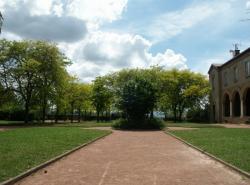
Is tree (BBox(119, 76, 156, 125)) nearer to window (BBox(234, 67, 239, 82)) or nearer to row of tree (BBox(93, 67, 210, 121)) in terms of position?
window (BBox(234, 67, 239, 82))

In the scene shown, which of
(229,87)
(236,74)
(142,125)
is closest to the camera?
(142,125)

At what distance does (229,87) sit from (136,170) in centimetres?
4214

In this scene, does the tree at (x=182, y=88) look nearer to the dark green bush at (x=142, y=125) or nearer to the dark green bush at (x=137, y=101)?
the dark green bush at (x=137, y=101)

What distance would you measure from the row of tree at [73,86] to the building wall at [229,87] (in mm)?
3757

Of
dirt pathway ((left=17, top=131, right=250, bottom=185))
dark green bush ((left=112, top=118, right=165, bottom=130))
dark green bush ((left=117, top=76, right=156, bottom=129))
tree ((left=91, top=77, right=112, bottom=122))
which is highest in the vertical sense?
tree ((left=91, top=77, right=112, bottom=122))

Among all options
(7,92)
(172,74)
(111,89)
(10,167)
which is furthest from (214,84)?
(10,167)

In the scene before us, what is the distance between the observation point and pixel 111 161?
13.6 meters

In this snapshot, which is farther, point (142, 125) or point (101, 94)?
point (101, 94)

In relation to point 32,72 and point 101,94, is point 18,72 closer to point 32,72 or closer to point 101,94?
point 32,72

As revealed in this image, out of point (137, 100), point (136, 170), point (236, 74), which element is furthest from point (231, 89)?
point (136, 170)

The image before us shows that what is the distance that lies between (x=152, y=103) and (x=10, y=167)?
27.8m

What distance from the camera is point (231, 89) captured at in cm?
5053

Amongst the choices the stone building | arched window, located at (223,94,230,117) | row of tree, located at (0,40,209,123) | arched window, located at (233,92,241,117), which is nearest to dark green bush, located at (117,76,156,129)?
row of tree, located at (0,40,209,123)

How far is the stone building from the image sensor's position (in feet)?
151
